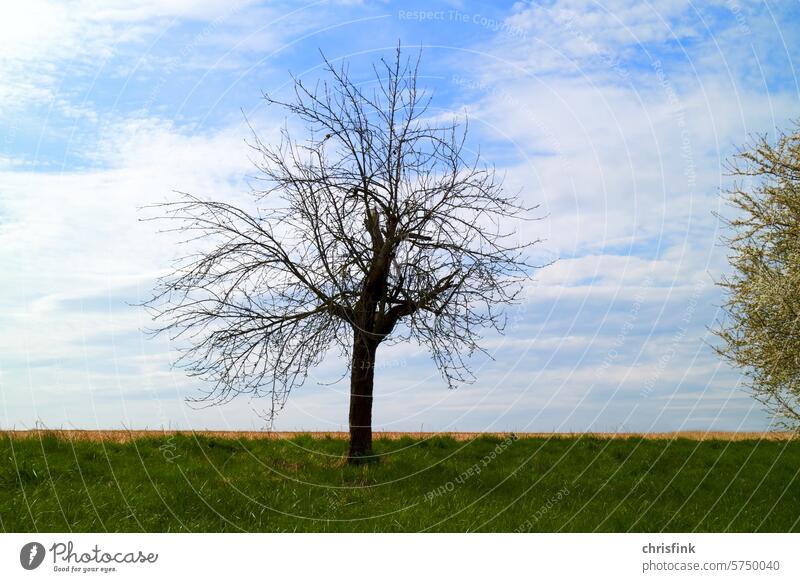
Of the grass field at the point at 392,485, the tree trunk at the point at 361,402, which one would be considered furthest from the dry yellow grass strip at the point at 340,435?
the tree trunk at the point at 361,402

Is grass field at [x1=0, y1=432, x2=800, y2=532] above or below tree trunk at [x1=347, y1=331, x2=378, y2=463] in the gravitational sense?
below

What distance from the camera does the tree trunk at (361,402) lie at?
18.6 m

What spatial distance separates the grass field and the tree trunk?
20.8 inches

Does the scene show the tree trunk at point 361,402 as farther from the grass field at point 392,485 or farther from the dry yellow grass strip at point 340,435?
the dry yellow grass strip at point 340,435

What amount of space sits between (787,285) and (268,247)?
11621 millimetres

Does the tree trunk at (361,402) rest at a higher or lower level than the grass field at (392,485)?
higher

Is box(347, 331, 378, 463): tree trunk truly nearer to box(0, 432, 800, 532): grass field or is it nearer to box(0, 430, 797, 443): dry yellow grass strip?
box(0, 432, 800, 532): grass field

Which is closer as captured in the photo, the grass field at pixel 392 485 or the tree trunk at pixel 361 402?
the grass field at pixel 392 485

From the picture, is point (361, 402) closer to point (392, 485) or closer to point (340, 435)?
point (392, 485)

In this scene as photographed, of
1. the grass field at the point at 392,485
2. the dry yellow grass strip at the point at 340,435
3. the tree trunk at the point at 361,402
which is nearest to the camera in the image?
the grass field at the point at 392,485

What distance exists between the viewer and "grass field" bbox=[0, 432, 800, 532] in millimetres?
14477

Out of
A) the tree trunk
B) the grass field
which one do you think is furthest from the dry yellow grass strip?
the tree trunk

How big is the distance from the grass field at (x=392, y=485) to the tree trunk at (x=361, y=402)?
529 mm

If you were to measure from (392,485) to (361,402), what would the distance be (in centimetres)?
238
